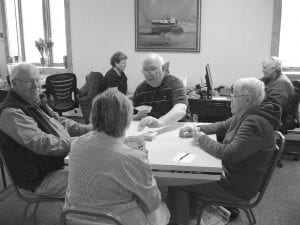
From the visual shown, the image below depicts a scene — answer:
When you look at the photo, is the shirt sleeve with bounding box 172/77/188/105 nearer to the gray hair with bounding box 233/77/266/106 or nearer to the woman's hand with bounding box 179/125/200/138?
the woman's hand with bounding box 179/125/200/138

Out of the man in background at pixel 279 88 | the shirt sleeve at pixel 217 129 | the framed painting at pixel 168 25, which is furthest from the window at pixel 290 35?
the shirt sleeve at pixel 217 129

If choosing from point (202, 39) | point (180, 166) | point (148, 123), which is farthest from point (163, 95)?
point (202, 39)

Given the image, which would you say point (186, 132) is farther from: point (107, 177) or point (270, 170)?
point (107, 177)

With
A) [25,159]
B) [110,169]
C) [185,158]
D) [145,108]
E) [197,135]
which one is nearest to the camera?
[110,169]

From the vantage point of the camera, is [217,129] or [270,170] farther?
[217,129]

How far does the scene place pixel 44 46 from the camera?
19.5ft

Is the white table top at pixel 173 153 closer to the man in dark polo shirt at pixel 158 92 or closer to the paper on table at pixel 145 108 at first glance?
the paper on table at pixel 145 108

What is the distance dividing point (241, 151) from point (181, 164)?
36 cm

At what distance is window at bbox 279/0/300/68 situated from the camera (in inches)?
189

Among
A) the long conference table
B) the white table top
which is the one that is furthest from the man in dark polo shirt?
the long conference table

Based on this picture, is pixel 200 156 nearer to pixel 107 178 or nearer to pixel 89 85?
pixel 107 178

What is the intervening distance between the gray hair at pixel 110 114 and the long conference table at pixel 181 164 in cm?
45

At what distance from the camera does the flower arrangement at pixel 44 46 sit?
5871 millimetres

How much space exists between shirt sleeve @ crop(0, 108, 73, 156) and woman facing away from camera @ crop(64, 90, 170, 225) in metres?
0.60
